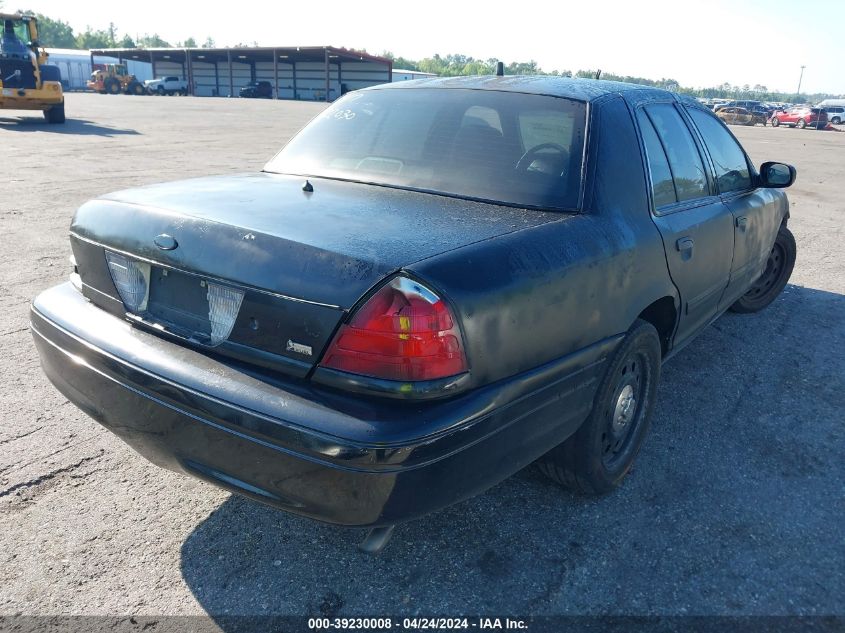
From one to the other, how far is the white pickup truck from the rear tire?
1761 inches

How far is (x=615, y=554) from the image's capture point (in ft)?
8.52

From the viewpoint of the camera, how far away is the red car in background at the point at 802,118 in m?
42.2

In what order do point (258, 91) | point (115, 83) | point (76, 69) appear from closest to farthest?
point (115, 83) → point (258, 91) → point (76, 69)

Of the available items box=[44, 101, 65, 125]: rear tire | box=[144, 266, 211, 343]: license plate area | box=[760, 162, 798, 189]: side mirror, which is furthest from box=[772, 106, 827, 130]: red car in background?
box=[144, 266, 211, 343]: license plate area

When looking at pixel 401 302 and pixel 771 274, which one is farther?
pixel 771 274

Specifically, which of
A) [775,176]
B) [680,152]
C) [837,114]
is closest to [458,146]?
[680,152]

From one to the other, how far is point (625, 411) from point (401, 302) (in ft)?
4.96

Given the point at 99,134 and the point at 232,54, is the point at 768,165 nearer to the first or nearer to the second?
the point at 99,134

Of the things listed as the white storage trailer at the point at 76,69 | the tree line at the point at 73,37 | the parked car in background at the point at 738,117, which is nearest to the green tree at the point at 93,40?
the tree line at the point at 73,37

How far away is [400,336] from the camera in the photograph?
6.43ft

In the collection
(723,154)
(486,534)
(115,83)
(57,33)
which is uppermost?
(57,33)

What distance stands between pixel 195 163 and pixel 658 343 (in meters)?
11.5

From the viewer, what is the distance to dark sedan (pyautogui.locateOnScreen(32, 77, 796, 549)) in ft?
6.46

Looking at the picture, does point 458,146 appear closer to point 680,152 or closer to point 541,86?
point 541,86
